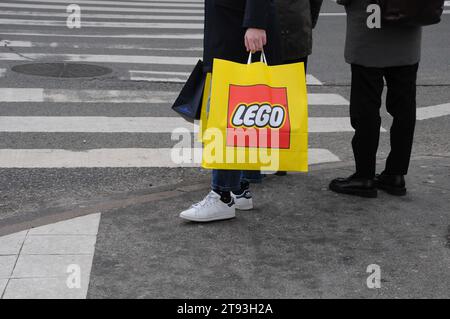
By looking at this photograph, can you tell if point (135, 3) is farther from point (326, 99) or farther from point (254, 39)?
point (254, 39)

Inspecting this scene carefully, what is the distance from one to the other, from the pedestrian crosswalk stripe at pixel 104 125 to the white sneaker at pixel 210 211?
2.41 meters

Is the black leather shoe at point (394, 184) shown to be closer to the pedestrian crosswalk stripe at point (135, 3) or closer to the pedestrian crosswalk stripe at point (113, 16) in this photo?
the pedestrian crosswalk stripe at point (113, 16)

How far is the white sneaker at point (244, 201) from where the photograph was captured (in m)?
5.39

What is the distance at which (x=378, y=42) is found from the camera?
18.0 feet

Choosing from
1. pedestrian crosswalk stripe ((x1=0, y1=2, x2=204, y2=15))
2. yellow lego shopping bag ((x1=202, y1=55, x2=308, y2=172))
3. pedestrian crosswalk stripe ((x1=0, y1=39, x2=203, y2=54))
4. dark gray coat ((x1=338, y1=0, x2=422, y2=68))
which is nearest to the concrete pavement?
yellow lego shopping bag ((x1=202, y1=55, x2=308, y2=172))

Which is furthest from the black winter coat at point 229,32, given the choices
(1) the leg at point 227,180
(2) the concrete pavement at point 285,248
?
(2) the concrete pavement at point 285,248

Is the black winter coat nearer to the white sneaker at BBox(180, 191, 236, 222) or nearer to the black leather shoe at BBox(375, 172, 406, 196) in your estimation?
the white sneaker at BBox(180, 191, 236, 222)

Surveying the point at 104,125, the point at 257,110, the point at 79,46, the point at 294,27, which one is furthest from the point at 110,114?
the point at 79,46

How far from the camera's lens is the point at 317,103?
8.97 meters

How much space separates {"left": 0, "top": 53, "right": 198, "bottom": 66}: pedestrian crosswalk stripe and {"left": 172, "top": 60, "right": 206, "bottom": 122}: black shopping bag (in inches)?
230

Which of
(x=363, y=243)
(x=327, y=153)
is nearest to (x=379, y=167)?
(x=327, y=153)
